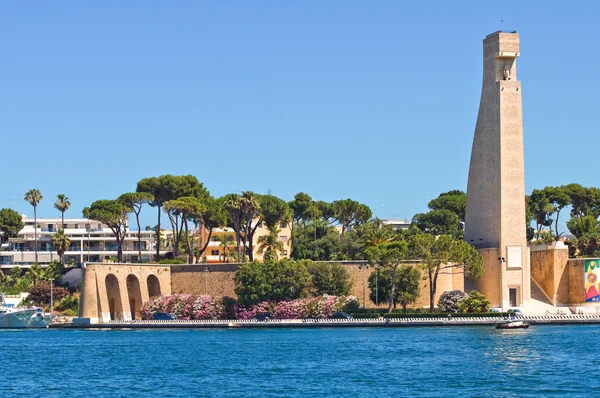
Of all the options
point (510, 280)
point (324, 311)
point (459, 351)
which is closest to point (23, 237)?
point (324, 311)

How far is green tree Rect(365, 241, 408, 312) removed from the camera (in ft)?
245

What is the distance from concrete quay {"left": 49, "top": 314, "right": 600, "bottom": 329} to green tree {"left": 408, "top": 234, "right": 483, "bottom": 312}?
349cm

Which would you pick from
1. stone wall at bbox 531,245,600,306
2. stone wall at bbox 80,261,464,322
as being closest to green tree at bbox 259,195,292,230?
stone wall at bbox 80,261,464,322

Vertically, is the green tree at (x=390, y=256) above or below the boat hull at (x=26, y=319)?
above

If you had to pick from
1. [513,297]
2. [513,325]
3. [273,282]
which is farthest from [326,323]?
[513,297]

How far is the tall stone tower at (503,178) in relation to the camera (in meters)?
77.5

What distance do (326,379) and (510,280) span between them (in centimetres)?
3558

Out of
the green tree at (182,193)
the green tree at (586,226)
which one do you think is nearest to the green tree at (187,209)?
the green tree at (182,193)

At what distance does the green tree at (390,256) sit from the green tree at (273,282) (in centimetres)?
524

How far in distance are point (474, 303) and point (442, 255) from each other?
390cm

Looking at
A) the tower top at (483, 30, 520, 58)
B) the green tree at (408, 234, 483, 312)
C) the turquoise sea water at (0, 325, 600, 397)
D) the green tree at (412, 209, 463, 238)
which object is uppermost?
the tower top at (483, 30, 520, 58)

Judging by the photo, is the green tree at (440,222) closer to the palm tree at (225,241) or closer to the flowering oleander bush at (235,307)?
the palm tree at (225,241)

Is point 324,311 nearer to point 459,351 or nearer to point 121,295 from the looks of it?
point 121,295

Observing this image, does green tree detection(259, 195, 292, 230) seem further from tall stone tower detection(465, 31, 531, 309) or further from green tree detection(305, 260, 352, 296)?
tall stone tower detection(465, 31, 531, 309)
